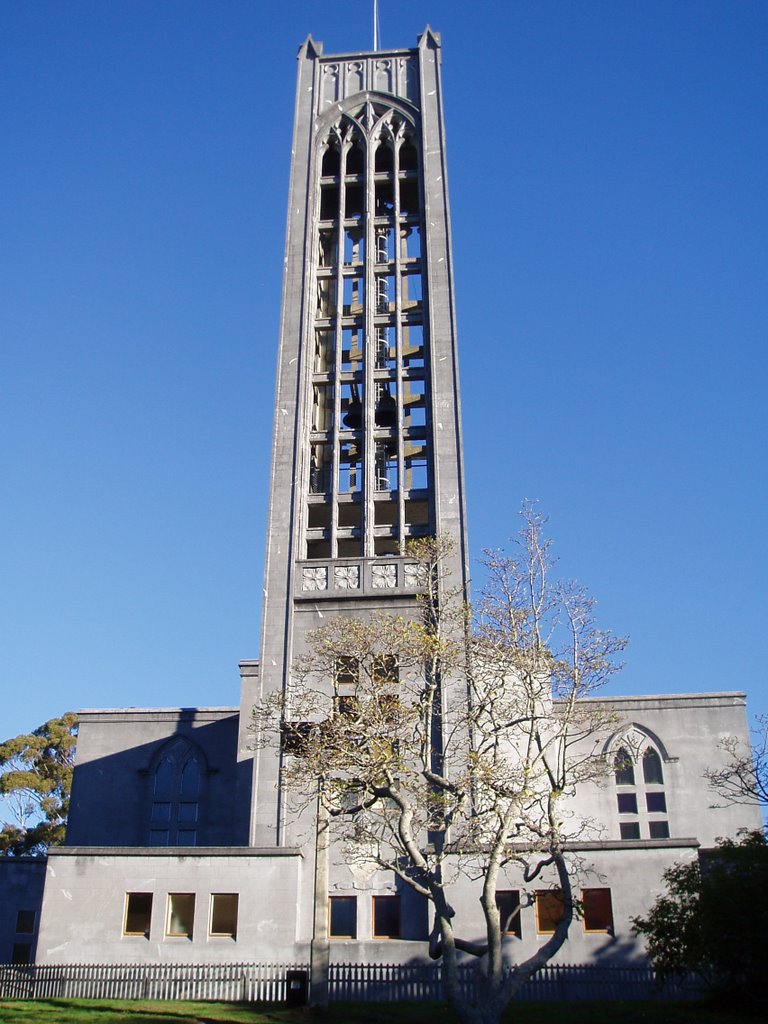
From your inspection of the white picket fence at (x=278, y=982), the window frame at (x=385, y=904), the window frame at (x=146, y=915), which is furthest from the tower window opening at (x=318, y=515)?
the white picket fence at (x=278, y=982)

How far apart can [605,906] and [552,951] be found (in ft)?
32.5

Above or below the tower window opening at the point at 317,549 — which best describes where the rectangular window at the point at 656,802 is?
below

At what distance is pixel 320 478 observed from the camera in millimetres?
45094

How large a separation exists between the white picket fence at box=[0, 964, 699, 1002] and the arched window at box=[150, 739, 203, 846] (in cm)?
1574

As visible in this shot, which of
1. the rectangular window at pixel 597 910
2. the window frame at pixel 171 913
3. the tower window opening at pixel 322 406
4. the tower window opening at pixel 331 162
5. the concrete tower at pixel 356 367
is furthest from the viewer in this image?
the tower window opening at pixel 331 162

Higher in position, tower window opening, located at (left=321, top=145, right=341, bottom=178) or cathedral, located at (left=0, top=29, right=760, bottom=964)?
tower window opening, located at (left=321, top=145, right=341, bottom=178)

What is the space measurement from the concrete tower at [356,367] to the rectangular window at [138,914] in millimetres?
4683

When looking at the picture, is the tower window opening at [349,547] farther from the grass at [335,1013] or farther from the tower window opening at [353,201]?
the grass at [335,1013]

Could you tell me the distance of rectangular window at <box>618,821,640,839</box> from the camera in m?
47.1

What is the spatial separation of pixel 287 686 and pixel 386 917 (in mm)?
8670

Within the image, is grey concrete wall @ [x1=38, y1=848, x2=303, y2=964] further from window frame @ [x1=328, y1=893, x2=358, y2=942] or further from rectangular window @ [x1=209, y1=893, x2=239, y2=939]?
window frame @ [x1=328, y1=893, x2=358, y2=942]

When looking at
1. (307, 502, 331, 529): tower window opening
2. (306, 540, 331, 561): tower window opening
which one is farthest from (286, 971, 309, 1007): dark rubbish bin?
(307, 502, 331, 529): tower window opening

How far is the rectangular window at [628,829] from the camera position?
47125mm

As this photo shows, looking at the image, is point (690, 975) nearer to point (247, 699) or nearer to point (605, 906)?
point (605, 906)
